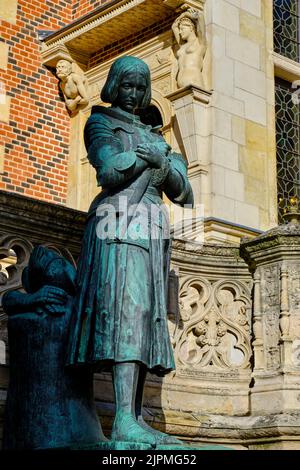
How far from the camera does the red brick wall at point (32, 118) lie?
1295cm

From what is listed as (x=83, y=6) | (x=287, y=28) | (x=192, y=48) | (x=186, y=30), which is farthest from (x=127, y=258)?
(x=83, y=6)

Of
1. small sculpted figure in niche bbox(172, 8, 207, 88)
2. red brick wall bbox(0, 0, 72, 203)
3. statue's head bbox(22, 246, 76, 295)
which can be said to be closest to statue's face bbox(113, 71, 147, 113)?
statue's head bbox(22, 246, 76, 295)

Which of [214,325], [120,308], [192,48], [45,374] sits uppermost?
[192,48]

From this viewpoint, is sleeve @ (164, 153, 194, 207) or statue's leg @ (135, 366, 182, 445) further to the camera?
sleeve @ (164, 153, 194, 207)

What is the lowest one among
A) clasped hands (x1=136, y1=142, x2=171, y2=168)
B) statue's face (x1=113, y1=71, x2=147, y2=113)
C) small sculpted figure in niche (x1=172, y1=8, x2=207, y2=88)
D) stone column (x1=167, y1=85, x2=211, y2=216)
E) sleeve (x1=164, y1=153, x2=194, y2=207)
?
sleeve (x1=164, y1=153, x2=194, y2=207)

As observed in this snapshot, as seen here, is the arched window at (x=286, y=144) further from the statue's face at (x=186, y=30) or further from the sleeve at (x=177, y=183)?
the sleeve at (x=177, y=183)

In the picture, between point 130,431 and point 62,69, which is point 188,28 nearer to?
point 62,69

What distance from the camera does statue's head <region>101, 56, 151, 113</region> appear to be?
17.7ft

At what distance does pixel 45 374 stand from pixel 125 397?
46 cm

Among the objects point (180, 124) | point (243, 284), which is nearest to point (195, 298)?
point (243, 284)

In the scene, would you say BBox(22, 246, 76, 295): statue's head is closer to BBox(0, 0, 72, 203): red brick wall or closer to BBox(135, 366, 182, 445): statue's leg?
BBox(135, 366, 182, 445): statue's leg

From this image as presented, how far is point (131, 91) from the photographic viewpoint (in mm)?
5434

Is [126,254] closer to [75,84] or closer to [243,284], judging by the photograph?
[243,284]

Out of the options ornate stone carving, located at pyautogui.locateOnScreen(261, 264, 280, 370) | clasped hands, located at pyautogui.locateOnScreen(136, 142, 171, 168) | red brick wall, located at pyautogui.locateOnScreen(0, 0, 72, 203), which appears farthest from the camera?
red brick wall, located at pyautogui.locateOnScreen(0, 0, 72, 203)
